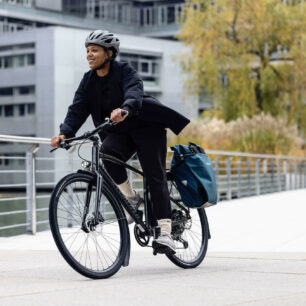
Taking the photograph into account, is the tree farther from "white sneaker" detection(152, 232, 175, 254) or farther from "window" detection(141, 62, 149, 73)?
"white sneaker" detection(152, 232, 175, 254)

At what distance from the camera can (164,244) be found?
5.49m

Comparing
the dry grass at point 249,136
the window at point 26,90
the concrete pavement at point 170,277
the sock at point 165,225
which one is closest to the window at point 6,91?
the window at point 26,90

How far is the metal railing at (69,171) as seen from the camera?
8875mm

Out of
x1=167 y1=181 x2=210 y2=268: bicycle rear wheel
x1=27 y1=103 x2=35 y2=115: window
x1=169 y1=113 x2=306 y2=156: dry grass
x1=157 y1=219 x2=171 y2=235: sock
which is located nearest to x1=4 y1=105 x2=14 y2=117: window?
x1=27 y1=103 x2=35 y2=115: window

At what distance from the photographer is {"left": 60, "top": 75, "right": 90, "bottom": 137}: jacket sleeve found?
547 centimetres

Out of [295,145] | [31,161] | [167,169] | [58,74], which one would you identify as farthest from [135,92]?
[58,74]

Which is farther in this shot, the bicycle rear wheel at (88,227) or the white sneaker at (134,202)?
the white sneaker at (134,202)

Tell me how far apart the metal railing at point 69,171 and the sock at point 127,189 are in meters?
0.41

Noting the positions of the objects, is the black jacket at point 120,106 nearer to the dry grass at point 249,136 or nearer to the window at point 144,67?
the dry grass at point 249,136

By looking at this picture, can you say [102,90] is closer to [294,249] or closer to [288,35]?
[294,249]

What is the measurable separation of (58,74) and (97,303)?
146 feet

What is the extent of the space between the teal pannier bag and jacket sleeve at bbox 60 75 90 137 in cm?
70

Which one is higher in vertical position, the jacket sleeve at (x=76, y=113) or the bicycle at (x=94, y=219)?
the jacket sleeve at (x=76, y=113)

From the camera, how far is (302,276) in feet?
17.4
